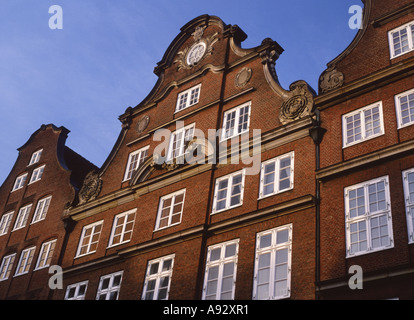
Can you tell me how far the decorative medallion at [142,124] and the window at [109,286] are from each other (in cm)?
838

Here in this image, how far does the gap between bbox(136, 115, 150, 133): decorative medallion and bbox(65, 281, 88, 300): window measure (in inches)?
340

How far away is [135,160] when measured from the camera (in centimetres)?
2984

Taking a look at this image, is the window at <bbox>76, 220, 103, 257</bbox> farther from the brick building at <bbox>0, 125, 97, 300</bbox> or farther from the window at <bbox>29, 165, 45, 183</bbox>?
the window at <bbox>29, 165, 45, 183</bbox>

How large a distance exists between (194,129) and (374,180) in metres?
10.6

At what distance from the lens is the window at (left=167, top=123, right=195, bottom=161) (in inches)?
1069

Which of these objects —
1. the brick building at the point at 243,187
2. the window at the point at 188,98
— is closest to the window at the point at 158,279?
the brick building at the point at 243,187

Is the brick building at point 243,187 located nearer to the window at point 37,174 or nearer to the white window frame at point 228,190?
the white window frame at point 228,190

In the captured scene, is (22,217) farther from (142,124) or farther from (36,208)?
(142,124)

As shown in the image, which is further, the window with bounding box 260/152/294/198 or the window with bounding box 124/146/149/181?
the window with bounding box 124/146/149/181

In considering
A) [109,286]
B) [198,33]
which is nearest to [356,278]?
[109,286]

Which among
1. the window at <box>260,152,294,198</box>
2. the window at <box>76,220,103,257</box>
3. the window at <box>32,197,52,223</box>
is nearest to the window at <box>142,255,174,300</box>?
Result: the window at <box>76,220,103,257</box>

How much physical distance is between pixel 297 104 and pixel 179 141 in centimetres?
697
